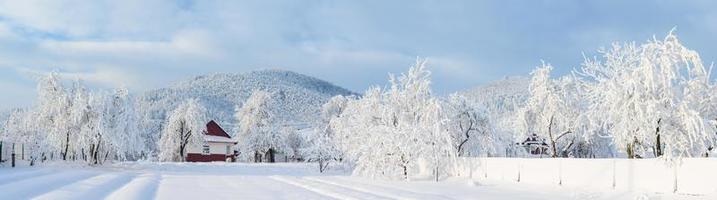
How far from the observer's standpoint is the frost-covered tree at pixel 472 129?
138 feet

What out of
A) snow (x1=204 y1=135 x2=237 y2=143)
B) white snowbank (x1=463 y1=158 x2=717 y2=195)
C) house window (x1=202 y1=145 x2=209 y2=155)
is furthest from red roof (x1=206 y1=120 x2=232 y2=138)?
white snowbank (x1=463 y1=158 x2=717 y2=195)

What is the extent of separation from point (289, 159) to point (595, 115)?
59847 mm

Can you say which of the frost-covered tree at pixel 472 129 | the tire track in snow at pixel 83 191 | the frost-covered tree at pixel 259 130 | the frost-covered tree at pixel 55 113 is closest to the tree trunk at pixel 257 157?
the frost-covered tree at pixel 259 130

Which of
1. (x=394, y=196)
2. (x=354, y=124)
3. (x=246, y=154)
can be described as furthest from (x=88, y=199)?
(x=246, y=154)

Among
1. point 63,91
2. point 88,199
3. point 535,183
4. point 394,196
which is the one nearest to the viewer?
point 88,199

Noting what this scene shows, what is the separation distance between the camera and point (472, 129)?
42.5 m

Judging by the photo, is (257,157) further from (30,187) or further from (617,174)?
(617,174)

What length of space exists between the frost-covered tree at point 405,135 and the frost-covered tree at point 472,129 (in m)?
2.42

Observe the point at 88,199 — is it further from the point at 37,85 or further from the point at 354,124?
the point at 37,85

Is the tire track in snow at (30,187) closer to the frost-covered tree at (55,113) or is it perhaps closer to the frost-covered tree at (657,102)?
the frost-covered tree at (55,113)

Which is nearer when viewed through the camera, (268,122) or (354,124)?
(354,124)

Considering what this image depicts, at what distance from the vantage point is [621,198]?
23.7 metres

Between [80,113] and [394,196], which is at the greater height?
[80,113]

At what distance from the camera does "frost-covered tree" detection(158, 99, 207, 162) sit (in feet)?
225
